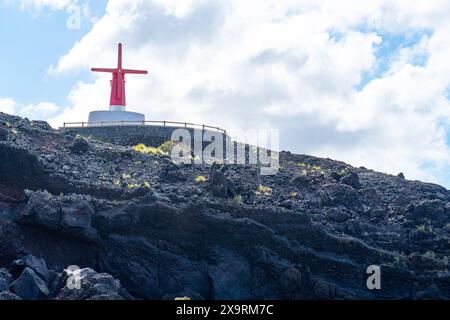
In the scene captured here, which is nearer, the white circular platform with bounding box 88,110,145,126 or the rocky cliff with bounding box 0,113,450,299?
the rocky cliff with bounding box 0,113,450,299

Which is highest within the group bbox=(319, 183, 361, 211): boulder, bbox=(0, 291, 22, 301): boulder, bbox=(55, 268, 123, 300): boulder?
bbox=(319, 183, 361, 211): boulder

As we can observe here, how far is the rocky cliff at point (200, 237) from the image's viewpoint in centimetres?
3334

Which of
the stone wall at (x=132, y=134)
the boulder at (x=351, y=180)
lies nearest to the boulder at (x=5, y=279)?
the boulder at (x=351, y=180)

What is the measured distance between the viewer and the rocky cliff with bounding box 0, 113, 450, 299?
109ft

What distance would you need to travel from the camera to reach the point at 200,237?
34938 mm

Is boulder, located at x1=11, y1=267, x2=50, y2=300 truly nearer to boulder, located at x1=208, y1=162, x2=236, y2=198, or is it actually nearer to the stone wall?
boulder, located at x1=208, y1=162, x2=236, y2=198

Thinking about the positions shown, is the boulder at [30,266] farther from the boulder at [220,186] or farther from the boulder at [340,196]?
the boulder at [340,196]

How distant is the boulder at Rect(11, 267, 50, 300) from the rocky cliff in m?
0.95

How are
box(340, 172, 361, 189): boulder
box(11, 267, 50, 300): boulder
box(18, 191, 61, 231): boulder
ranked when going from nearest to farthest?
box(11, 267, 50, 300): boulder < box(18, 191, 61, 231): boulder < box(340, 172, 361, 189): boulder

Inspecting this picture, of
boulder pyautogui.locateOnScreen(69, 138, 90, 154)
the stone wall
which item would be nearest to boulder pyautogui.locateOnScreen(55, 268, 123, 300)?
boulder pyautogui.locateOnScreen(69, 138, 90, 154)

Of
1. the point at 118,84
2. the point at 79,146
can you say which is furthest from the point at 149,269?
the point at 118,84

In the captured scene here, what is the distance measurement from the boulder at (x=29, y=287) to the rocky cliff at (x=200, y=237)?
3.11ft

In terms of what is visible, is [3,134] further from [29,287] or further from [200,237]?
[29,287]
